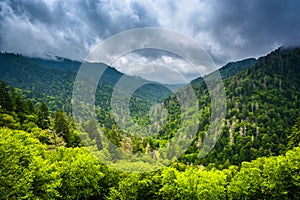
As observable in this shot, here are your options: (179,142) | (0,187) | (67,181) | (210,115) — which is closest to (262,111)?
(210,115)

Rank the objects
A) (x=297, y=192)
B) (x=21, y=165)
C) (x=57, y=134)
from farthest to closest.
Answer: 1. (x=57, y=134)
2. (x=297, y=192)
3. (x=21, y=165)

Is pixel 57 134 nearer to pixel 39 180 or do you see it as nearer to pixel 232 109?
pixel 39 180

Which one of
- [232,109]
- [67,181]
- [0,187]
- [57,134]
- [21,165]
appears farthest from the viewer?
[232,109]

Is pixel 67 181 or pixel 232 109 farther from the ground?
pixel 232 109

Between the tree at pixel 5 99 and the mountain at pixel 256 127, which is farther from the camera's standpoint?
the mountain at pixel 256 127

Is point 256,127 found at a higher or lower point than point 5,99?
higher

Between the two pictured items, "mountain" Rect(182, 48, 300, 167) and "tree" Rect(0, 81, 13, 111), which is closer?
"tree" Rect(0, 81, 13, 111)

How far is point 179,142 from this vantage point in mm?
165500

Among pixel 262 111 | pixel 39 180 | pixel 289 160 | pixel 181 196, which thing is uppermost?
pixel 262 111

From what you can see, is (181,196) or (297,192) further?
(181,196)

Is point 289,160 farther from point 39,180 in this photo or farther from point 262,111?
point 262,111

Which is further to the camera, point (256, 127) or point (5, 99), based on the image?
point (256, 127)

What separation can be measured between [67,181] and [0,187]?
43.2 feet

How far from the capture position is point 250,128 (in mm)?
159750
